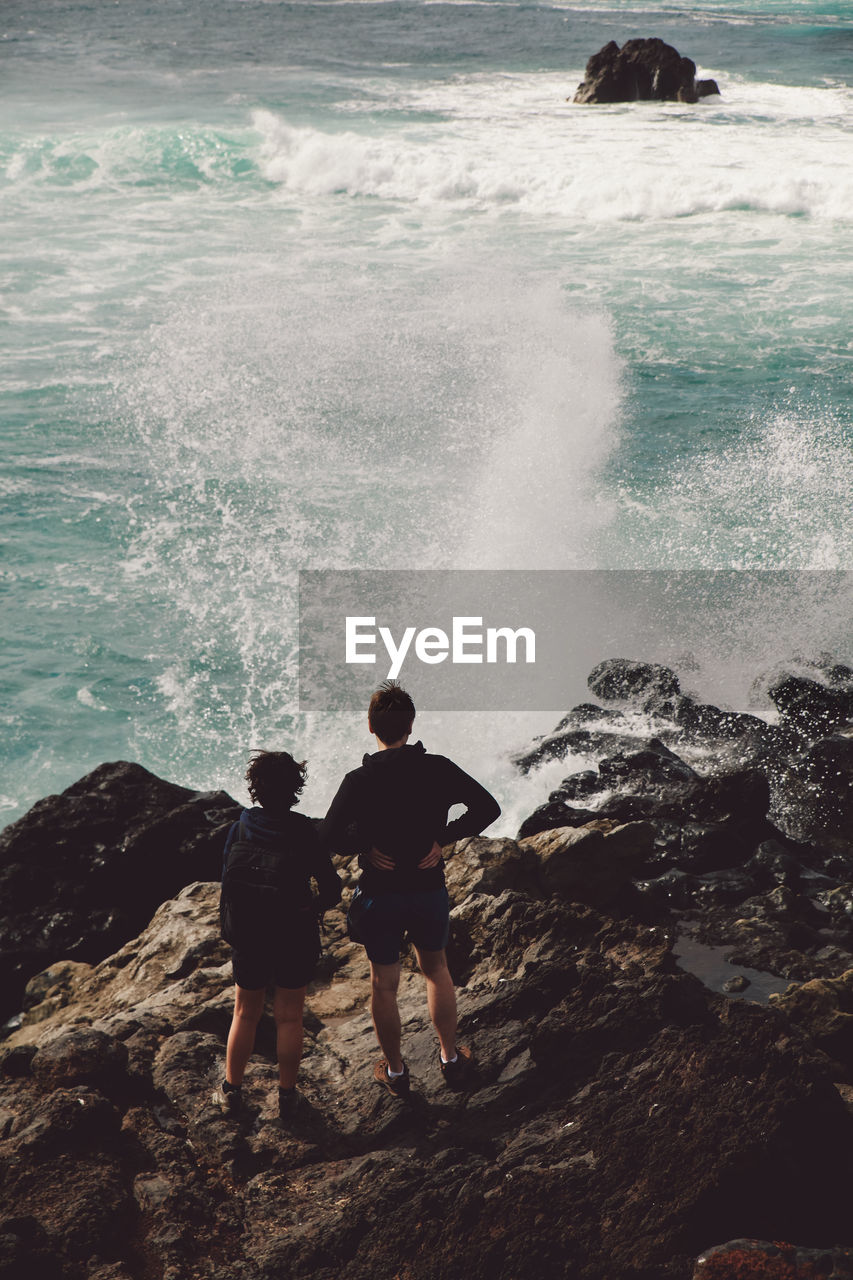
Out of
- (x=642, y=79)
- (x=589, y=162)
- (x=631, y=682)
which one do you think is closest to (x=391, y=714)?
(x=631, y=682)

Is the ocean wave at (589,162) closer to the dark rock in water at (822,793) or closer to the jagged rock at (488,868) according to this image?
the dark rock in water at (822,793)

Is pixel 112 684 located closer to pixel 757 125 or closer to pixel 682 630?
pixel 682 630

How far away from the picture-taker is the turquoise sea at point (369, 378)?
11.6 m

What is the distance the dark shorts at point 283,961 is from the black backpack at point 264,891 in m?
0.04

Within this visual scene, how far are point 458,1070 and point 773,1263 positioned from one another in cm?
141

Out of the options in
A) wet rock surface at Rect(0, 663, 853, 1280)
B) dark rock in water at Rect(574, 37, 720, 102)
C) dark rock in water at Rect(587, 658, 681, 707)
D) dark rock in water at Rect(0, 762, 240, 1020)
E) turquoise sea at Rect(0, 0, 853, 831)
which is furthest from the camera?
dark rock in water at Rect(574, 37, 720, 102)

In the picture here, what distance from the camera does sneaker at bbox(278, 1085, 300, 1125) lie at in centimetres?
430

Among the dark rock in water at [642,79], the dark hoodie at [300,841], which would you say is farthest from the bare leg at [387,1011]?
the dark rock in water at [642,79]

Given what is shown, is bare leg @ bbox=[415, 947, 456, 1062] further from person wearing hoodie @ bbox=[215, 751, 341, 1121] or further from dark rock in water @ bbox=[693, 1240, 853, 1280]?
→ dark rock in water @ bbox=[693, 1240, 853, 1280]

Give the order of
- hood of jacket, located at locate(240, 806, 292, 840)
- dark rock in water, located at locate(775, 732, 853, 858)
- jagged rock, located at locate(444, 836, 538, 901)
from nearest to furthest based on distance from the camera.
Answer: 1. hood of jacket, located at locate(240, 806, 292, 840)
2. jagged rock, located at locate(444, 836, 538, 901)
3. dark rock in water, located at locate(775, 732, 853, 858)

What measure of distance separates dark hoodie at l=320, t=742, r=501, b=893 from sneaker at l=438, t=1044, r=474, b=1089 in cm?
A: 73

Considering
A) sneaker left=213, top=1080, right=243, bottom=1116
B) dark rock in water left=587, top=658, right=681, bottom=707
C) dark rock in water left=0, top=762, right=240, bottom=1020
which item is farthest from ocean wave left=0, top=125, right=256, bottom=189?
sneaker left=213, top=1080, right=243, bottom=1116

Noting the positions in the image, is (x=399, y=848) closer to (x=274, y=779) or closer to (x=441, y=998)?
(x=274, y=779)

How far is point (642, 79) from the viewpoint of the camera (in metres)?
35.2
